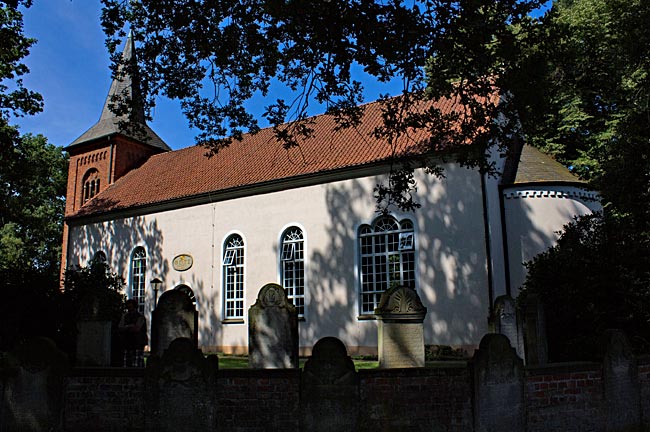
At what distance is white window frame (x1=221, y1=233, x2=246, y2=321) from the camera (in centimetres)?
2105

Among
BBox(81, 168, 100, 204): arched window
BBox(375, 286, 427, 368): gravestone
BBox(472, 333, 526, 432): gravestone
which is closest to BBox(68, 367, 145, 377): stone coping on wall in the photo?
BBox(472, 333, 526, 432): gravestone

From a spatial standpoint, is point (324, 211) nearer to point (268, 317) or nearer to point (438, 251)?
point (438, 251)

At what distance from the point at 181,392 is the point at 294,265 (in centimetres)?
1367

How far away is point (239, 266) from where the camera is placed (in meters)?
21.4

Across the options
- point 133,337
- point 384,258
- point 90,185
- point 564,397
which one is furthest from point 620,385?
point 90,185

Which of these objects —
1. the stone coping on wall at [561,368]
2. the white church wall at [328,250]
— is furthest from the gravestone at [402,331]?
the white church wall at [328,250]

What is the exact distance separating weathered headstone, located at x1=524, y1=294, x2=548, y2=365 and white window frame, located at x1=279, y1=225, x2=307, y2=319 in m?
10.2

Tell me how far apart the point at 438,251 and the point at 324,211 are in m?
4.40

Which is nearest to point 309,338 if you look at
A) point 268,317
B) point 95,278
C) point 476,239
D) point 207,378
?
point 476,239

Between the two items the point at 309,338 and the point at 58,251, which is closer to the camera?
the point at 309,338

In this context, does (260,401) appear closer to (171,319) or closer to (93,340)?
(171,319)

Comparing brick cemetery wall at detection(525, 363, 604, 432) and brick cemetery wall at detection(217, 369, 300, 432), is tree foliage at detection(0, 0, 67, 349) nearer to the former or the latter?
brick cemetery wall at detection(217, 369, 300, 432)

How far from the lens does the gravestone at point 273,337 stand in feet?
30.5

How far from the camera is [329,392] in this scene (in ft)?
20.7
